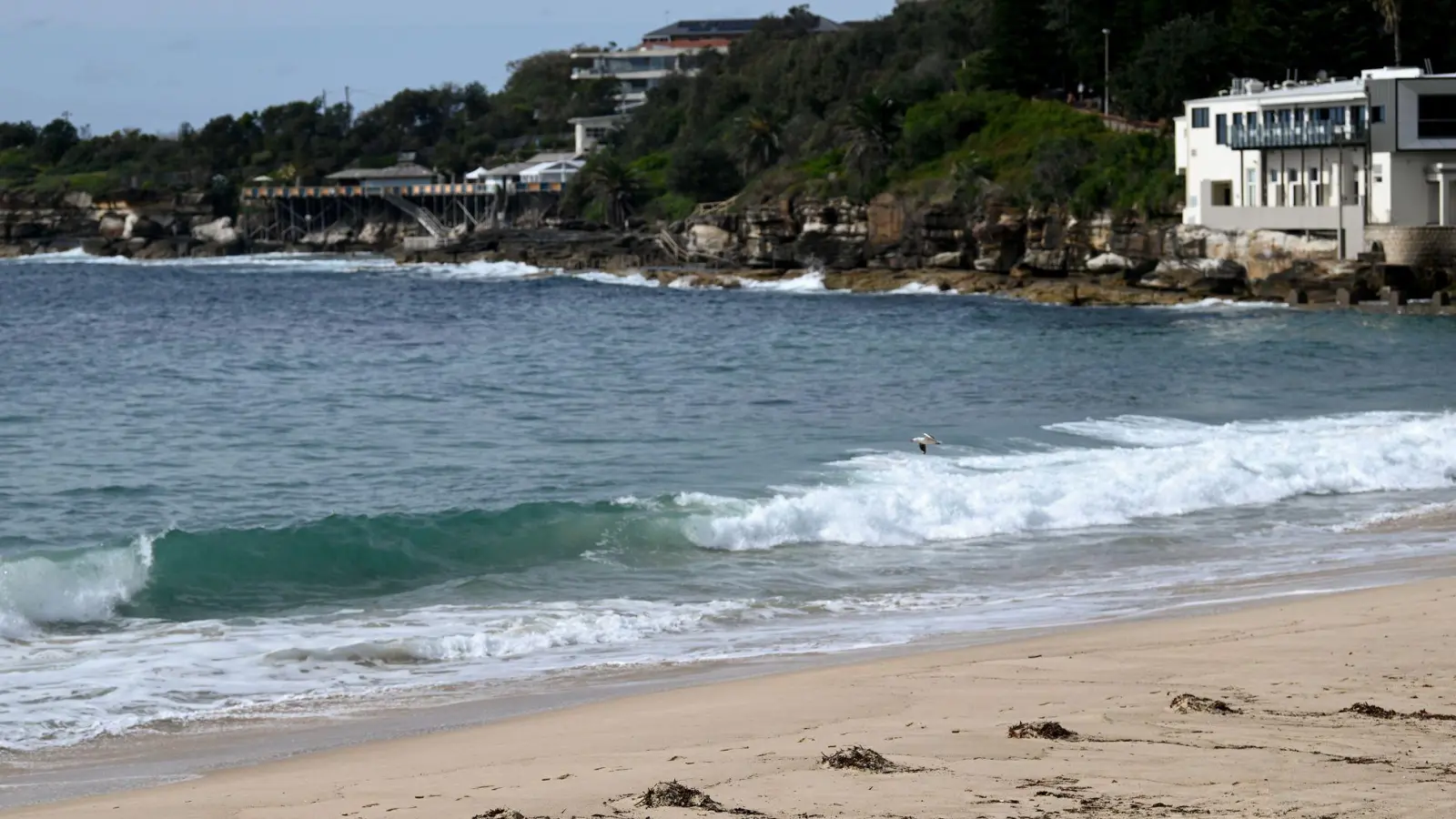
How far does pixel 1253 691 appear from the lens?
30.0 ft

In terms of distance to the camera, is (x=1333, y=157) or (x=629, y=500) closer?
(x=629, y=500)

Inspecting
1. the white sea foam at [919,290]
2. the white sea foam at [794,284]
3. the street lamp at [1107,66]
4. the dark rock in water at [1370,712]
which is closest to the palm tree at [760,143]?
the street lamp at [1107,66]

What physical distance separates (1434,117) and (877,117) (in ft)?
83.4

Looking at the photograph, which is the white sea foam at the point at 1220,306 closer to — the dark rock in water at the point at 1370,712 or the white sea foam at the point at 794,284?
the white sea foam at the point at 794,284

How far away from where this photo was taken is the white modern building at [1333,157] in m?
48.0

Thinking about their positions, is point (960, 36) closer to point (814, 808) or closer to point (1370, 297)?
point (1370, 297)

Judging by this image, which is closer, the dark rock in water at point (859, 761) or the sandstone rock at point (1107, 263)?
the dark rock in water at point (859, 761)

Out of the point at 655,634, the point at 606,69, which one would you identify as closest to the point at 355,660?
the point at 655,634

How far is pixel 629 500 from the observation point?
58.2ft

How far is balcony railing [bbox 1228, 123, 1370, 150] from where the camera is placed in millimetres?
48781

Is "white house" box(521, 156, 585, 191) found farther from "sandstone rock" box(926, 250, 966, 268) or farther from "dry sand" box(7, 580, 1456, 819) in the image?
"dry sand" box(7, 580, 1456, 819)

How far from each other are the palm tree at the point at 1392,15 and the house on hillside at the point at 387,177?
70.1m

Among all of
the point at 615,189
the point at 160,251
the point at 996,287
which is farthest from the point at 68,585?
the point at 160,251

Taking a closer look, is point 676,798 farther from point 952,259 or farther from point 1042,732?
point 952,259
